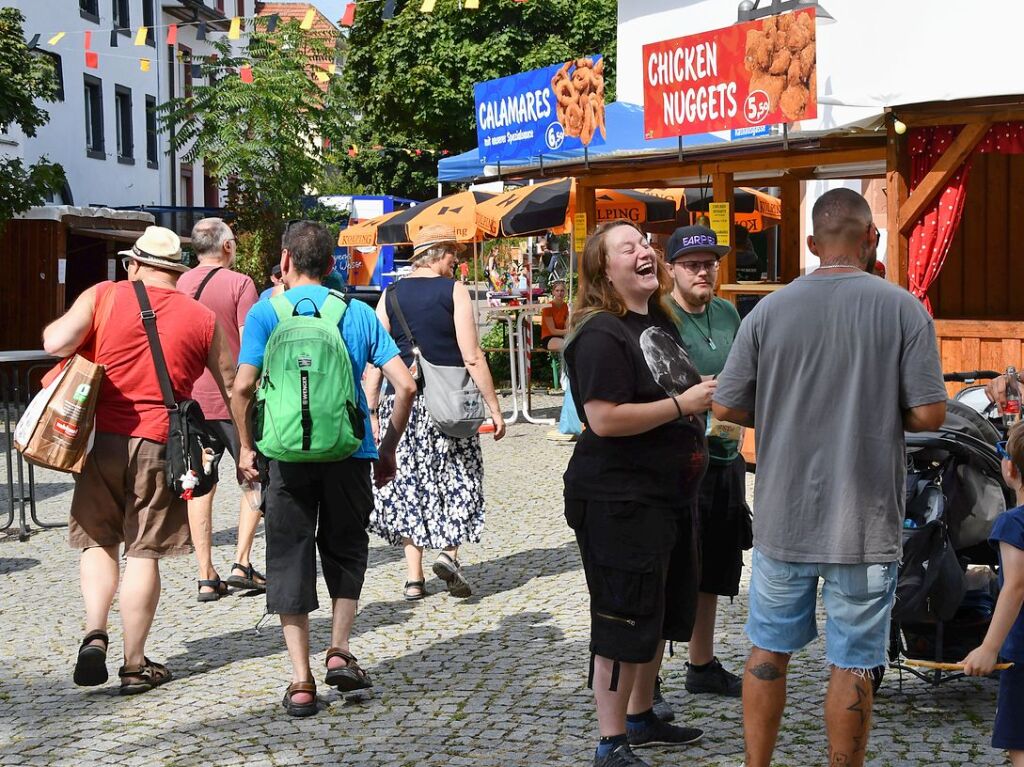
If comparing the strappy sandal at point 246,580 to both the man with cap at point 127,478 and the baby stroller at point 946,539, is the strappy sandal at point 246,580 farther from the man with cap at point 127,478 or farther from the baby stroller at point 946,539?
the baby stroller at point 946,539

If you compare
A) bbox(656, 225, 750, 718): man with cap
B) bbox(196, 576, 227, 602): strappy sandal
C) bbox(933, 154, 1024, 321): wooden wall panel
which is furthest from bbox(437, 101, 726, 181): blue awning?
bbox(656, 225, 750, 718): man with cap

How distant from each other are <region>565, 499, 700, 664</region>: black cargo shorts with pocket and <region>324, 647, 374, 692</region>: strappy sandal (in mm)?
1362

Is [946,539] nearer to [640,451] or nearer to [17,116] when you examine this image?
[640,451]

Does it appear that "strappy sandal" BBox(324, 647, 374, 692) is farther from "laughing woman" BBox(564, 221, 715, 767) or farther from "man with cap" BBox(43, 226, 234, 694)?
"laughing woman" BBox(564, 221, 715, 767)

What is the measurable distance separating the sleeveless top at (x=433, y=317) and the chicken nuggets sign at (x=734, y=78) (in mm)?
3951

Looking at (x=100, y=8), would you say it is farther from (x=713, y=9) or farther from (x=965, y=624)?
(x=965, y=624)

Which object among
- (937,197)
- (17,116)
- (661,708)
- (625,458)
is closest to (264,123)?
(17,116)

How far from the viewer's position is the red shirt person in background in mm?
7211

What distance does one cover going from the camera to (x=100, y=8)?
1341 inches

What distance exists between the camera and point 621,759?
13.8 feet

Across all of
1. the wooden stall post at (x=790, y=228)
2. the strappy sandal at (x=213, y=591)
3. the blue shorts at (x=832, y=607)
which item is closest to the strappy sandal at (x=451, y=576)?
the strappy sandal at (x=213, y=591)

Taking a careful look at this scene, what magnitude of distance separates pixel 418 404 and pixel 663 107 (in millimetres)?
4900

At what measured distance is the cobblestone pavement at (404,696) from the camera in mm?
4668

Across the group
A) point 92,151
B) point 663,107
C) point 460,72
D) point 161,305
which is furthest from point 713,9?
point 92,151
